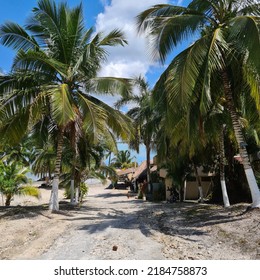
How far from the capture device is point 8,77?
1298 cm

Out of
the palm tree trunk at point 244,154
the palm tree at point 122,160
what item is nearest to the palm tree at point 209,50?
the palm tree trunk at point 244,154

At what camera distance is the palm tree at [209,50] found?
9656mm

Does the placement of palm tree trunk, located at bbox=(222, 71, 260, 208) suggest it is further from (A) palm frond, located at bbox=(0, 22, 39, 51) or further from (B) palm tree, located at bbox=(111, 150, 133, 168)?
(B) palm tree, located at bbox=(111, 150, 133, 168)

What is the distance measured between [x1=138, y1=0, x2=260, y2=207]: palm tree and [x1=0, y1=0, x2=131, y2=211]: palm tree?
10.5ft

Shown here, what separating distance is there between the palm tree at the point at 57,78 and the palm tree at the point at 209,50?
3.21 m

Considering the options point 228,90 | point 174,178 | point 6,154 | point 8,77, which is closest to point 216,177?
point 174,178

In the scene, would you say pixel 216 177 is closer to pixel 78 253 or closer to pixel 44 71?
pixel 44 71

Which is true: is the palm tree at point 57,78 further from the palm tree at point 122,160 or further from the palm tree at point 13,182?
the palm tree at point 122,160

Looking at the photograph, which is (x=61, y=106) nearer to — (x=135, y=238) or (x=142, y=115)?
(x=135, y=238)

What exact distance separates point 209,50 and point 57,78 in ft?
23.2

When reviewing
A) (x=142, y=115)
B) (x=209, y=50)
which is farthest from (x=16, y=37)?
(x=142, y=115)

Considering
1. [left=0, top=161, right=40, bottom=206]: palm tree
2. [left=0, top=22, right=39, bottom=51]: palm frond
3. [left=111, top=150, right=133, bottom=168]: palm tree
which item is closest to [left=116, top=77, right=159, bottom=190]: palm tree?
[left=0, top=161, right=40, bottom=206]: palm tree

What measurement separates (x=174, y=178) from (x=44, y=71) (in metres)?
11.9

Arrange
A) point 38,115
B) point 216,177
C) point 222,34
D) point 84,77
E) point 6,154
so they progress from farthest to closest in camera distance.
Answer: point 6,154 → point 216,177 → point 84,77 → point 38,115 → point 222,34
